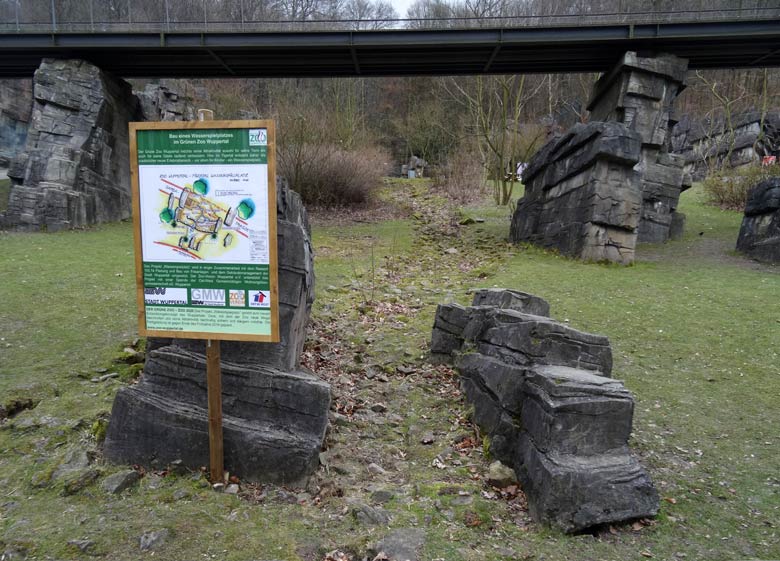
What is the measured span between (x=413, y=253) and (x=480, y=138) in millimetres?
14553

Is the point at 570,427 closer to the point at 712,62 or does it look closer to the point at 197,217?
the point at 197,217

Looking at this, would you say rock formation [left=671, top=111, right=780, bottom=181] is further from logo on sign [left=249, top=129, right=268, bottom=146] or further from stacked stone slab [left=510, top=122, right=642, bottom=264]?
logo on sign [left=249, top=129, right=268, bottom=146]

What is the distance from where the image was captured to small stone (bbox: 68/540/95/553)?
2887 millimetres

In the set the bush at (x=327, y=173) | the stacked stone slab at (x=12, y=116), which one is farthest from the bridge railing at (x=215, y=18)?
the stacked stone slab at (x=12, y=116)

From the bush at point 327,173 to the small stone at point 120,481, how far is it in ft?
54.0

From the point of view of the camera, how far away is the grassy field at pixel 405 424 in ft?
10.1

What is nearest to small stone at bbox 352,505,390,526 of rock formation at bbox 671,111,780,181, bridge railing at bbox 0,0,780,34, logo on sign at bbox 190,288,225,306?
logo on sign at bbox 190,288,225,306

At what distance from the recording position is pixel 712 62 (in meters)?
15.9

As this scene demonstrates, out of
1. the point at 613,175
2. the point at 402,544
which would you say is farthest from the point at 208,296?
the point at 613,175

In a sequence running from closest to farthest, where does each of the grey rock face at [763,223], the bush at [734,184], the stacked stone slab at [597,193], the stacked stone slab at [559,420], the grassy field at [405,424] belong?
the grassy field at [405,424]
the stacked stone slab at [559,420]
the stacked stone slab at [597,193]
the grey rock face at [763,223]
the bush at [734,184]

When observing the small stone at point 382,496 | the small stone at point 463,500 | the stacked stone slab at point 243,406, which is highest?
the stacked stone slab at point 243,406

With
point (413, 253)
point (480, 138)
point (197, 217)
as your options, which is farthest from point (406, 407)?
point (480, 138)

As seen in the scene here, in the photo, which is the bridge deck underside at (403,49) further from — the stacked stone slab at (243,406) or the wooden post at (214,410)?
the wooden post at (214,410)

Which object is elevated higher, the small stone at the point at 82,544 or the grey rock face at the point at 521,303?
the grey rock face at the point at 521,303
